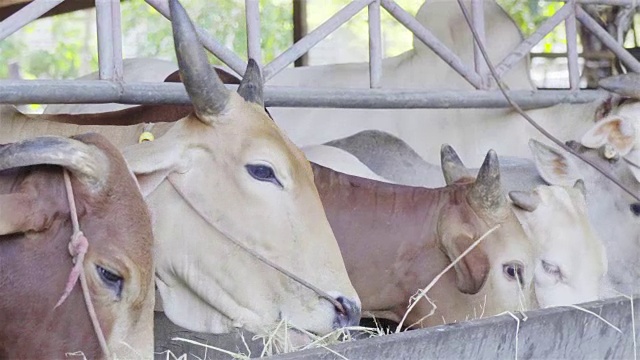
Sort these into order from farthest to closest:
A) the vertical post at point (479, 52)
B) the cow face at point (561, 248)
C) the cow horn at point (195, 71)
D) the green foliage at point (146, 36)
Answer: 1. the green foliage at point (146, 36)
2. the vertical post at point (479, 52)
3. the cow face at point (561, 248)
4. the cow horn at point (195, 71)

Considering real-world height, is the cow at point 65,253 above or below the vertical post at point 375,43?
below

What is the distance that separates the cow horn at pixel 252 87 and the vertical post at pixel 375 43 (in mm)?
1000

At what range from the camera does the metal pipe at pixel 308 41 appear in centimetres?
406

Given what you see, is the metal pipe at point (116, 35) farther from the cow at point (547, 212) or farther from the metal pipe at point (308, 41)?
the cow at point (547, 212)

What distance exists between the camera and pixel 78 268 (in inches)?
95.1

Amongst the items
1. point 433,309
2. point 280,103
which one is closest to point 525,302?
point 433,309

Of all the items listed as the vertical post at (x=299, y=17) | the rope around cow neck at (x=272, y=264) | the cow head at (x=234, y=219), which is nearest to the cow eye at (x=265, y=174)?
the cow head at (x=234, y=219)

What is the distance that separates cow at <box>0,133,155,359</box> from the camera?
7.82ft

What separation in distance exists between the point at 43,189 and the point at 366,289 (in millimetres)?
1681

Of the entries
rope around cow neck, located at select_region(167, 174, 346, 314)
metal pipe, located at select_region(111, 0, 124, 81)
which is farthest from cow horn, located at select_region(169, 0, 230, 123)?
metal pipe, located at select_region(111, 0, 124, 81)

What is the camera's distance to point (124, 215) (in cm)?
256

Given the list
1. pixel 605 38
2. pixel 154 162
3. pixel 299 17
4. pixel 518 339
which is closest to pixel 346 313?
pixel 518 339

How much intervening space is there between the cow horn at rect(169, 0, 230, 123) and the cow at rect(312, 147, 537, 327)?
0.86 m

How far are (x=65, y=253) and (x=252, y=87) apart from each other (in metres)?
1.17
